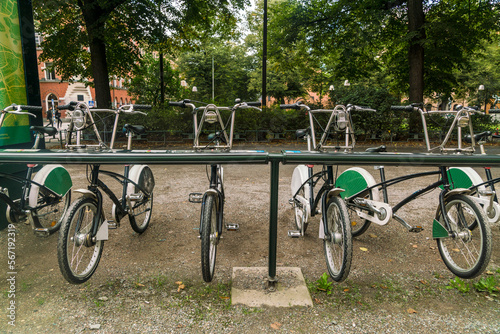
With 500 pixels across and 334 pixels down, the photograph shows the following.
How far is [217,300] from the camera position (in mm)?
2832

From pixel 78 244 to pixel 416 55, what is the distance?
14.1 meters

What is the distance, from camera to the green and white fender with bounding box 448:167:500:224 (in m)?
3.71

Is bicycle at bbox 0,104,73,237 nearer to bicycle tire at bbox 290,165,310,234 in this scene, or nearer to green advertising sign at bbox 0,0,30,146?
green advertising sign at bbox 0,0,30,146

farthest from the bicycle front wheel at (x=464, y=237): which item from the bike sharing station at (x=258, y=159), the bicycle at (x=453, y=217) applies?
the bike sharing station at (x=258, y=159)

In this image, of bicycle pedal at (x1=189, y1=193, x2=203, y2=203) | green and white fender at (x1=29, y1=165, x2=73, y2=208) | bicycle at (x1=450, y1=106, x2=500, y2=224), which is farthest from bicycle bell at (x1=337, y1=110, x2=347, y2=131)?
green and white fender at (x1=29, y1=165, x2=73, y2=208)

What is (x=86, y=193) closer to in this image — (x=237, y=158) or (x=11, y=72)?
(x=237, y=158)

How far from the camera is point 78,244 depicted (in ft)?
9.53

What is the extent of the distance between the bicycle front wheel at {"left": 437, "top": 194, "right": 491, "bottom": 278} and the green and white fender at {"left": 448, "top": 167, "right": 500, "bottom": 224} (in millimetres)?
490

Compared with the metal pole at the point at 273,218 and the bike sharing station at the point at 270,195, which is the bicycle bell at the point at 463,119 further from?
the metal pole at the point at 273,218

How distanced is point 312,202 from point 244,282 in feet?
3.90

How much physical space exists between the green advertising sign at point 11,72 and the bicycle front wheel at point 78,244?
7.56ft

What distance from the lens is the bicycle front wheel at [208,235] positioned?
2775 millimetres

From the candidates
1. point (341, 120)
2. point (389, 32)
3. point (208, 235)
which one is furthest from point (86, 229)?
point (389, 32)

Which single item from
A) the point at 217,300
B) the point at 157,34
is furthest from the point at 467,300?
the point at 157,34
